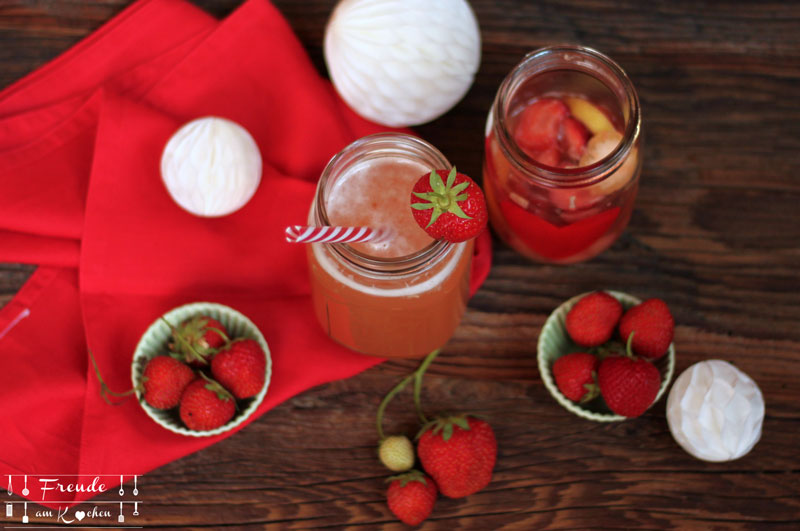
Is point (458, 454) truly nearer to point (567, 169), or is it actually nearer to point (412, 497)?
point (412, 497)

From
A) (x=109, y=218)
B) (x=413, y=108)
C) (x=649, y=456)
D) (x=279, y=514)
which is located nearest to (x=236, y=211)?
(x=109, y=218)

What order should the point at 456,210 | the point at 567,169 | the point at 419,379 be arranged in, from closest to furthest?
the point at 456,210 → the point at 567,169 → the point at 419,379

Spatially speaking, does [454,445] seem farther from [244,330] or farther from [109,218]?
[109,218]

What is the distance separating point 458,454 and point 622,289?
0.35 meters

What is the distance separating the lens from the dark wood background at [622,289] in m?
1.04

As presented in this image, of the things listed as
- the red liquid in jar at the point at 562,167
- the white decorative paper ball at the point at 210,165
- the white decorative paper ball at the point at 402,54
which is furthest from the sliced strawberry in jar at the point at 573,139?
the white decorative paper ball at the point at 210,165

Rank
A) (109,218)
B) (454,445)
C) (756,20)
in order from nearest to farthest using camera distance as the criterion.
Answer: (454,445)
(109,218)
(756,20)

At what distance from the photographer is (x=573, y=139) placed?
3.16 feet

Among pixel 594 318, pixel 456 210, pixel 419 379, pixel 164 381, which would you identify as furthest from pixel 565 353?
pixel 164 381

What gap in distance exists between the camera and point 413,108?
3.46 ft

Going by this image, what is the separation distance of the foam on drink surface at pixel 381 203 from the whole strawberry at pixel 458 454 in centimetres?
26

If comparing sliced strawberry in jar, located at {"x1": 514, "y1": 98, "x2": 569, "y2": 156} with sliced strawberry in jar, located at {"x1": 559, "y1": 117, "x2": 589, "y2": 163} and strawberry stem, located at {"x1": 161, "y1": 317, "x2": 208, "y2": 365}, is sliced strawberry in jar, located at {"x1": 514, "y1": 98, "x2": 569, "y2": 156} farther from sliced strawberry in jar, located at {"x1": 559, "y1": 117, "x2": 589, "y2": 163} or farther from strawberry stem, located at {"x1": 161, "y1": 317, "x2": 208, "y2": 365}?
strawberry stem, located at {"x1": 161, "y1": 317, "x2": 208, "y2": 365}

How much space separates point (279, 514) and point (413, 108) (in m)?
0.57

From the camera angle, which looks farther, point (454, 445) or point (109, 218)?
point (109, 218)
